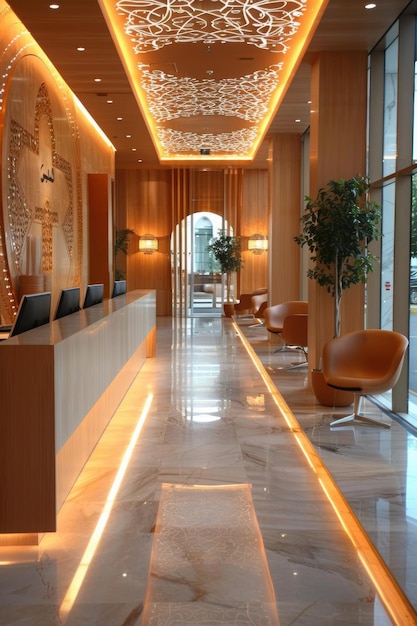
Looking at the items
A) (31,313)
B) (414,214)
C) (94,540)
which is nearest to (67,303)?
(31,313)

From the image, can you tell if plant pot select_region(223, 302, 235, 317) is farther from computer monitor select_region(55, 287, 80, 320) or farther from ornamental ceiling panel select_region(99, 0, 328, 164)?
computer monitor select_region(55, 287, 80, 320)

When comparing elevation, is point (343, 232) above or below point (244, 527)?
above


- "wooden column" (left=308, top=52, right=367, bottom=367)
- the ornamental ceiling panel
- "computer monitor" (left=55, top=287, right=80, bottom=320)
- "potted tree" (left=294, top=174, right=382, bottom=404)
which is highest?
the ornamental ceiling panel

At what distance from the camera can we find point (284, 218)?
12086 mm

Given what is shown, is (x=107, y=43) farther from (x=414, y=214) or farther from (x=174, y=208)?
(x=174, y=208)

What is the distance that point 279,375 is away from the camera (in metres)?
8.75

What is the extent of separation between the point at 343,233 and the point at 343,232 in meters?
0.01

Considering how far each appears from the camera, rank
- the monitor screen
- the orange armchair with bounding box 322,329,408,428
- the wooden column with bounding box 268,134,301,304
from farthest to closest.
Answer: the wooden column with bounding box 268,134,301,304 < the orange armchair with bounding box 322,329,408,428 < the monitor screen

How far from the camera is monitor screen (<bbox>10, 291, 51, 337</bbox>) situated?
3.90m

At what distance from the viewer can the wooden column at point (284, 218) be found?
1194 centimetres

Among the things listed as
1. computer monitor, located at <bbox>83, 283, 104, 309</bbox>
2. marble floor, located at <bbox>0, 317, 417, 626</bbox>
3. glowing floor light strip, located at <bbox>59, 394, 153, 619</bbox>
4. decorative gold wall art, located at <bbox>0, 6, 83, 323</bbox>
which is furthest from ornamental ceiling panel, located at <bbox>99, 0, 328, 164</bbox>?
glowing floor light strip, located at <bbox>59, 394, 153, 619</bbox>

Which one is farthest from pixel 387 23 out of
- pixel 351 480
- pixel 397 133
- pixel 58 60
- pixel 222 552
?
pixel 222 552

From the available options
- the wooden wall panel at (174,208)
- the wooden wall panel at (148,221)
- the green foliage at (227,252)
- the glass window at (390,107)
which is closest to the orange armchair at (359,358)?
the glass window at (390,107)

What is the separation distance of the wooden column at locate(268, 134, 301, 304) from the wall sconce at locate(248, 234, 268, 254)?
17.4ft
